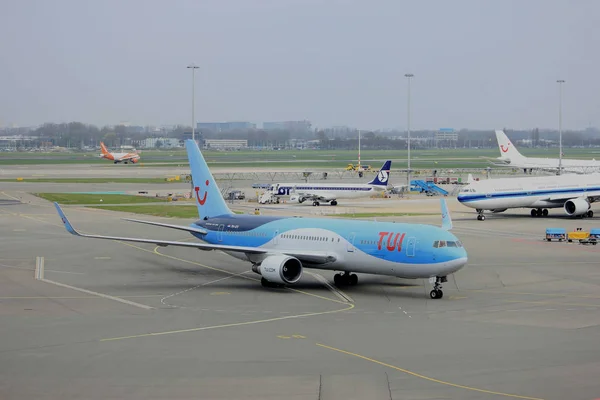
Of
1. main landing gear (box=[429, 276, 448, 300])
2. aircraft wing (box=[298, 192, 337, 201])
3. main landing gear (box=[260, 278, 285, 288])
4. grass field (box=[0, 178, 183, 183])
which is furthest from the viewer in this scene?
grass field (box=[0, 178, 183, 183])

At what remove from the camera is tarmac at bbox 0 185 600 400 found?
2589 cm

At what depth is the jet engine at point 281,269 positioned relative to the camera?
4378 cm

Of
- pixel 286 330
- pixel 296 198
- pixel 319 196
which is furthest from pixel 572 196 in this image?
pixel 286 330

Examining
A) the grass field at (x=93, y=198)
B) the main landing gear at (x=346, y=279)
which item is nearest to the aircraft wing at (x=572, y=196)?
the main landing gear at (x=346, y=279)

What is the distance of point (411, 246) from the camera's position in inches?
1634

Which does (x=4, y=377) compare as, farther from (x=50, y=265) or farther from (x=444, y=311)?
(x=50, y=265)

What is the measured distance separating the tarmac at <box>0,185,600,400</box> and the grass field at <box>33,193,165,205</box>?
4405cm

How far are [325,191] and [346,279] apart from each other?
63.9m

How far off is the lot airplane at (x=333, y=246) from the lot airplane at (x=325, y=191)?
194ft

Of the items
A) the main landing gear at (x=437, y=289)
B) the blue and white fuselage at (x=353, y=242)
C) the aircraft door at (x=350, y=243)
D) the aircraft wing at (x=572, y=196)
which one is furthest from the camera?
the aircraft wing at (x=572, y=196)

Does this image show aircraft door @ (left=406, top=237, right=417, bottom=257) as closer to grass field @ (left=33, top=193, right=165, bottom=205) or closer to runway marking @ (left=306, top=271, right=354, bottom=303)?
runway marking @ (left=306, top=271, right=354, bottom=303)

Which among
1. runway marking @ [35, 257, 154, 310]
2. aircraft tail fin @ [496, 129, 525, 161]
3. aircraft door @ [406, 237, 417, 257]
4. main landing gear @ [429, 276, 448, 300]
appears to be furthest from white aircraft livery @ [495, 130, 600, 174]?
aircraft door @ [406, 237, 417, 257]

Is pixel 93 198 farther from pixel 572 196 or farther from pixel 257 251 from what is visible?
pixel 257 251

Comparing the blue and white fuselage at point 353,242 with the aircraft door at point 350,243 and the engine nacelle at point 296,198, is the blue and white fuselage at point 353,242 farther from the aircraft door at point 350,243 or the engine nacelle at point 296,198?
the engine nacelle at point 296,198
